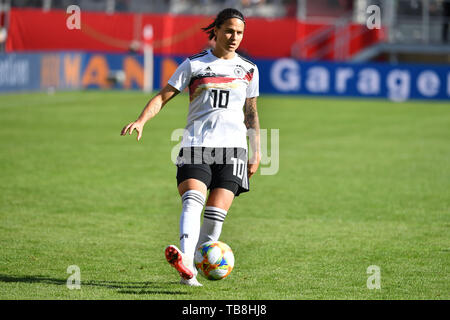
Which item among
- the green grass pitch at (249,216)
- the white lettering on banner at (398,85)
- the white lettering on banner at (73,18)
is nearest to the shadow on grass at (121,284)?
the green grass pitch at (249,216)

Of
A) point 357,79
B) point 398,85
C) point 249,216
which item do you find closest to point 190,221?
point 249,216

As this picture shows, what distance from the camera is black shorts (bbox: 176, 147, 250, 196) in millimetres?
6645

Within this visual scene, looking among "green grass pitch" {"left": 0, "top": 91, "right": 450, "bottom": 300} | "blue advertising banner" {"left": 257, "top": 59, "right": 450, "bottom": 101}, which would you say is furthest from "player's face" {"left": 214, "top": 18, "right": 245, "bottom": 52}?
"blue advertising banner" {"left": 257, "top": 59, "right": 450, "bottom": 101}

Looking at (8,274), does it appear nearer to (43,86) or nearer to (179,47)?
(43,86)

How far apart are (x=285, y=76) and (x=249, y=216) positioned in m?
24.6

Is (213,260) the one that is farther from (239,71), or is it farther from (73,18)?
(73,18)

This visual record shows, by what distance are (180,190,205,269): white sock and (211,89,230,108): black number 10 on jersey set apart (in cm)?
74

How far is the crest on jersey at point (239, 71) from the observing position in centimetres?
676

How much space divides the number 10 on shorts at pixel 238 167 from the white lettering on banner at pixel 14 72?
23.0 meters

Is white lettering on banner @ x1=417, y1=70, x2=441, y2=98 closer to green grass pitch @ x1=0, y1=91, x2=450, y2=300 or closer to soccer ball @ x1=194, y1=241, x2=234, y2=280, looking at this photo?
green grass pitch @ x1=0, y1=91, x2=450, y2=300

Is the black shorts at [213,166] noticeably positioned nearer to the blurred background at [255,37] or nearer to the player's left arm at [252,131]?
the player's left arm at [252,131]

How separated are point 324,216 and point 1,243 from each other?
4.08 metres

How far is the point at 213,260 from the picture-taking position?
649 cm
